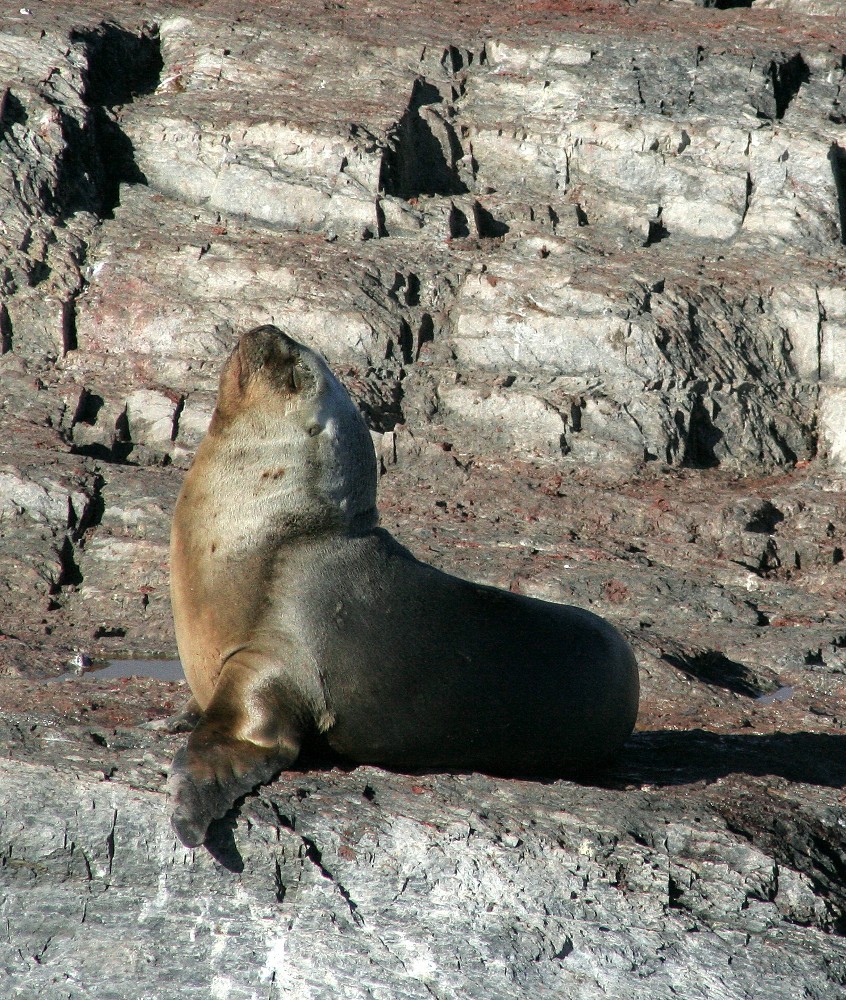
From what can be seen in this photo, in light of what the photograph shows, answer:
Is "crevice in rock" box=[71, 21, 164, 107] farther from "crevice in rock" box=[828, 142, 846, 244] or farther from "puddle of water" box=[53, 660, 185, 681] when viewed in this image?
"puddle of water" box=[53, 660, 185, 681]

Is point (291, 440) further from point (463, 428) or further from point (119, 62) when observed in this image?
point (119, 62)

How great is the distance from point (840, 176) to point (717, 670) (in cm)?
847

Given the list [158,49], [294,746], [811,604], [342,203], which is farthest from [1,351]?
[294,746]

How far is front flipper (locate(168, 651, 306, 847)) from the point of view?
161 inches

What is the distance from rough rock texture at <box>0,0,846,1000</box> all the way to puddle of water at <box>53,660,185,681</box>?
0.20m

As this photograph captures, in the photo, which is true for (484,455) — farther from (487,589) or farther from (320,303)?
(487,589)

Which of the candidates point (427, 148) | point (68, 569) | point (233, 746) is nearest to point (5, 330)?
point (68, 569)

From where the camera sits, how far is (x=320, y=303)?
491 inches

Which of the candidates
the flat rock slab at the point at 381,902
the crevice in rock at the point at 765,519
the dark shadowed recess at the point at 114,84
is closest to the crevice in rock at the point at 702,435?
the crevice in rock at the point at 765,519

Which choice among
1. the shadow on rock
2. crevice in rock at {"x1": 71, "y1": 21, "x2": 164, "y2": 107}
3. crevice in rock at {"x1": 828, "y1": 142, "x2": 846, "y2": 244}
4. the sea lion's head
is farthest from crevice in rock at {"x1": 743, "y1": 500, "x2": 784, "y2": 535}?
crevice in rock at {"x1": 71, "y1": 21, "x2": 164, "y2": 107}

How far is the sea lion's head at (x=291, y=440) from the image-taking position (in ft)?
15.8

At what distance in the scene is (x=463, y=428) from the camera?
12.1m

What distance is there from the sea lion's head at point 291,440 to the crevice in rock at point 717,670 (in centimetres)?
352

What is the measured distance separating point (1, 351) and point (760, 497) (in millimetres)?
7374
